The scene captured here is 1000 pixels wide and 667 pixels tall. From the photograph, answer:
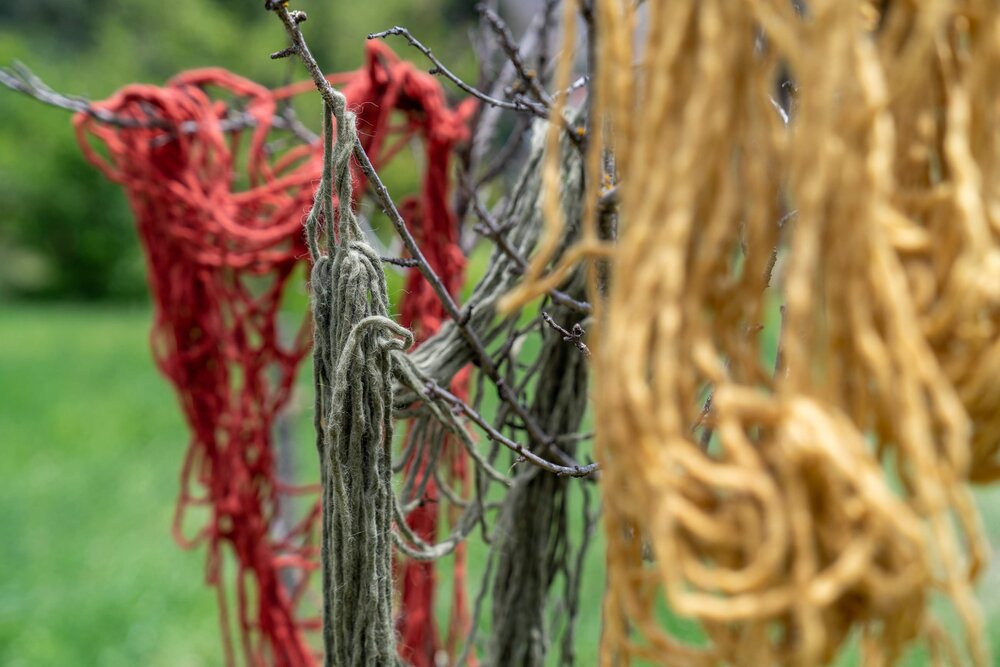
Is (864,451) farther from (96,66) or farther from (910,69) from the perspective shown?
(96,66)

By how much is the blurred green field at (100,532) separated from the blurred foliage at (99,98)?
86.0 inches

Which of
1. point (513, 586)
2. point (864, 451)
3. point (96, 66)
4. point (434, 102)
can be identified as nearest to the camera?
point (864, 451)

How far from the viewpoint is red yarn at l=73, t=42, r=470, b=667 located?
103cm

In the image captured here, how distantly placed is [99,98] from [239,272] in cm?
619

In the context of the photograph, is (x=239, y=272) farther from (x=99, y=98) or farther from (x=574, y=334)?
(x=99, y=98)

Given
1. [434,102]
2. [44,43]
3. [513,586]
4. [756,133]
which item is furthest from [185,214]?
[44,43]

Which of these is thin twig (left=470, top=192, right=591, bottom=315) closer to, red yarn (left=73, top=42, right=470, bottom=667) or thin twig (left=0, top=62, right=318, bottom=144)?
red yarn (left=73, top=42, right=470, bottom=667)

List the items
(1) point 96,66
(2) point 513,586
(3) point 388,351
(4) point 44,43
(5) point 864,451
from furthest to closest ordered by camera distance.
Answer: (4) point 44,43, (1) point 96,66, (2) point 513,586, (3) point 388,351, (5) point 864,451

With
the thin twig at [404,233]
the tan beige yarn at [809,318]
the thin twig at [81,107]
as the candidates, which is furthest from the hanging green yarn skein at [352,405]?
the thin twig at [81,107]

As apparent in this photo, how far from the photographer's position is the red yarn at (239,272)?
1026 millimetres

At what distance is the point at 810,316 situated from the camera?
1.15 ft

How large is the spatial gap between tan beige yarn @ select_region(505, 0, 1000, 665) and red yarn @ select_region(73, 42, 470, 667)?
2.11ft

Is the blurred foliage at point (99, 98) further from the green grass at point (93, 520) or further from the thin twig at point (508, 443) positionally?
the thin twig at point (508, 443)

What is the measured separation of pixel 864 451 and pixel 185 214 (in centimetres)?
82
